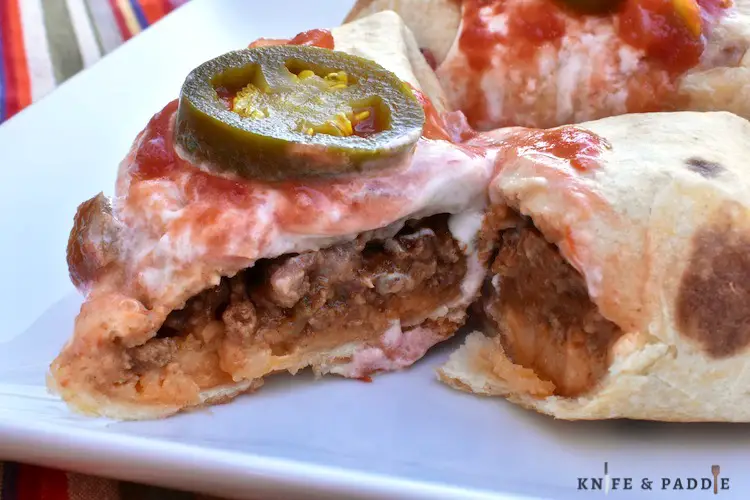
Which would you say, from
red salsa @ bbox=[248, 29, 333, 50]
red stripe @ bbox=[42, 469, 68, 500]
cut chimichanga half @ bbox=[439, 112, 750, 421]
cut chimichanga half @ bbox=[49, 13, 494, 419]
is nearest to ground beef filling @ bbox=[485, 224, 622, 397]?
cut chimichanga half @ bbox=[439, 112, 750, 421]

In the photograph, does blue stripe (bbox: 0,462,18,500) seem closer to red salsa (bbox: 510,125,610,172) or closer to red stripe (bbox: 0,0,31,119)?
red salsa (bbox: 510,125,610,172)

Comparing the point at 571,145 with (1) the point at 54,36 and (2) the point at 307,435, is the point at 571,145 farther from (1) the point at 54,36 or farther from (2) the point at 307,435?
(1) the point at 54,36

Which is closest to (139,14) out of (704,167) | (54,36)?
(54,36)

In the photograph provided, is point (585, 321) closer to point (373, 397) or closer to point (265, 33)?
point (373, 397)

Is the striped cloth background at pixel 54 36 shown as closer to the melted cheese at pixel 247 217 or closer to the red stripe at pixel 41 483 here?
the melted cheese at pixel 247 217

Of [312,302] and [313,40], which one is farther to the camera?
[313,40]
